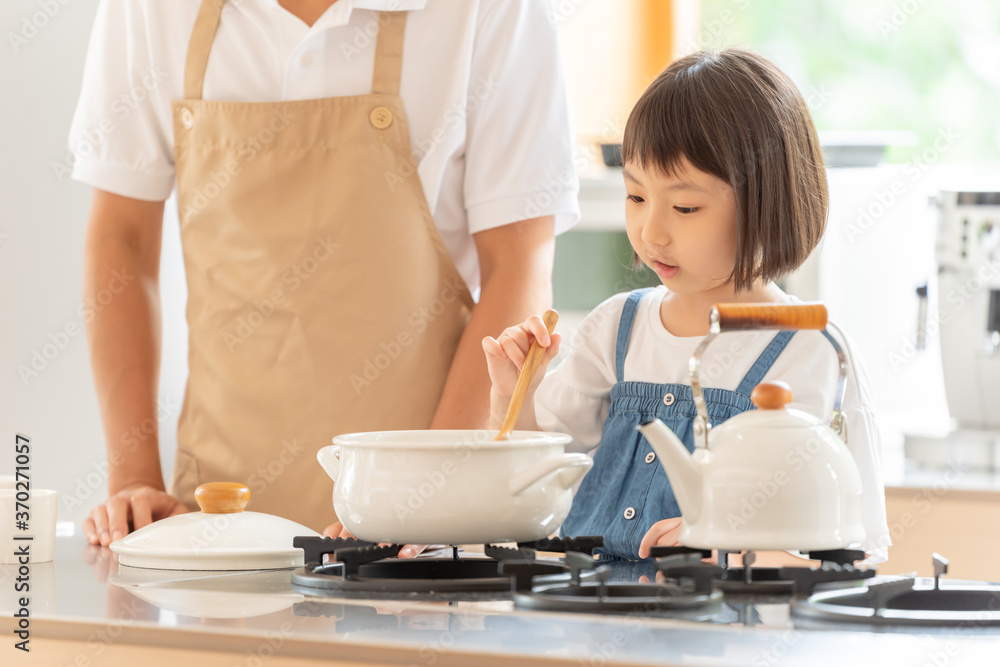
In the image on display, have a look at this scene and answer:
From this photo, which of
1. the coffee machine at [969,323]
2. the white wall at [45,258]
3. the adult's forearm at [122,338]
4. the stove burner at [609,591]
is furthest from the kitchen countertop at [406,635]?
the coffee machine at [969,323]

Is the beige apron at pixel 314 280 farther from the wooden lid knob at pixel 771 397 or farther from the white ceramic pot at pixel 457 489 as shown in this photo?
the wooden lid knob at pixel 771 397

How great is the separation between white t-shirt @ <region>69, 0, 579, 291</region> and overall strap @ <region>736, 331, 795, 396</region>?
15.6 inches

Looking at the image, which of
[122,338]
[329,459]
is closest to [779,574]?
[329,459]

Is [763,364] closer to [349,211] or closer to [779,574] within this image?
[779,574]

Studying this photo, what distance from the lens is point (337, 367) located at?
4.58 feet

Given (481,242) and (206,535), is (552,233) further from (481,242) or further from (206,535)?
(206,535)

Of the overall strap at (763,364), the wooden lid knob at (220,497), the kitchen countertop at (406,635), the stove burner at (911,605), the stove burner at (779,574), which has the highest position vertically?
the overall strap at (763,364)

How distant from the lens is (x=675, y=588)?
0.75 m

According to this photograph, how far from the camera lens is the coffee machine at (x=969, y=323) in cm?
211

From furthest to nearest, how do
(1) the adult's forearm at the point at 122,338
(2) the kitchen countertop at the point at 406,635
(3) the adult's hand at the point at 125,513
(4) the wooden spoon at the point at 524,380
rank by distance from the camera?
(1) the adult's forearm at the point at 122,338
(3) the adult's hand at the point at 125,513
(4) the wooden spoon at the point at 524,380
(2) the kitchen countertop at the point at 406,635

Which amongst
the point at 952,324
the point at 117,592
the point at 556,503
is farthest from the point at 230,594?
the point at 952,324

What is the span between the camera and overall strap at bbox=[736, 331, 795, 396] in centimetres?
112

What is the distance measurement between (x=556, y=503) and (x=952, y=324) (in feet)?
5.06

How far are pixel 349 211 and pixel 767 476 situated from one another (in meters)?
0.78
